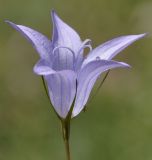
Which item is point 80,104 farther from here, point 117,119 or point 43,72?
point 117,119

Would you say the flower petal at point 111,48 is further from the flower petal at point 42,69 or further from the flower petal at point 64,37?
the flower petal at point 42,69

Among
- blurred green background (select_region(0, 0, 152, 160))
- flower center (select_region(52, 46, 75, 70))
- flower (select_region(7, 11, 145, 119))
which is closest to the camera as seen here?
flower (select_region(7, 11, 145, 119))

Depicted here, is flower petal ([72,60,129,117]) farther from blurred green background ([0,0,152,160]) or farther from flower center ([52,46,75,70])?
blurred green background ([0,0,152,160])

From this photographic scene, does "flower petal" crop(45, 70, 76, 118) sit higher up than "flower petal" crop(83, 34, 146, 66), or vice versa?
"flower petal" crop(83, 34, 146, 66)

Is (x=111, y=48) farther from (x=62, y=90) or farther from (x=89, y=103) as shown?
(x=89, y=103)

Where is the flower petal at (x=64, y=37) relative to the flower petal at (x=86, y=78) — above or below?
above

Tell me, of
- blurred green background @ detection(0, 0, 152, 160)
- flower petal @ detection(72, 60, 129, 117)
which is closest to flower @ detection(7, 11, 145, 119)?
flower petal @ detection(72, 60, 129, 117)

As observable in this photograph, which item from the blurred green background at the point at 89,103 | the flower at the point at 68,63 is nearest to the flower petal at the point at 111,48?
the flower at the point at 68,63

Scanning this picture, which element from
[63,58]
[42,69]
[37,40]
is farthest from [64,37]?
[42,69]
